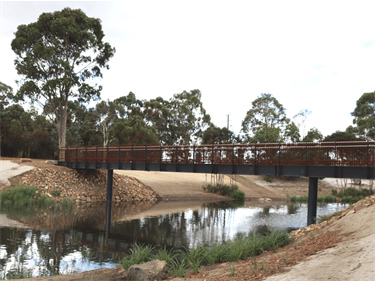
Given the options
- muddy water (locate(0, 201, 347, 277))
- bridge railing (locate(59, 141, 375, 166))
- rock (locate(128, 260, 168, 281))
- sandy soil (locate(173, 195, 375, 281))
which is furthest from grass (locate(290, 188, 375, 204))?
rock (locate(128, 260, 168, 281))

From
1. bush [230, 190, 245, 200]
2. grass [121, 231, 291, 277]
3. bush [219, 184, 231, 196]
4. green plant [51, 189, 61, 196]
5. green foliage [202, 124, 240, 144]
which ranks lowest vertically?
bush [230, 190, 245, 200]

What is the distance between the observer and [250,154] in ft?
68.4

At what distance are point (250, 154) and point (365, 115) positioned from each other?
48596 mm

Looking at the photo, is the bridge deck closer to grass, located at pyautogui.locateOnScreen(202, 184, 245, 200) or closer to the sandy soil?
the sandy soil

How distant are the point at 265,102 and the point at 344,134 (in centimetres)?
1605

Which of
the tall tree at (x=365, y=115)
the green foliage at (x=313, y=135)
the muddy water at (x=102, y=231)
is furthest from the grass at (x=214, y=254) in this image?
the green foliage at (x=313, y=135)

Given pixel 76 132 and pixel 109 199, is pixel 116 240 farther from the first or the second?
pixel 76 132

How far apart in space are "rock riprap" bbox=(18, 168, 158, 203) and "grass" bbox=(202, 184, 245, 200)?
25.6 feet

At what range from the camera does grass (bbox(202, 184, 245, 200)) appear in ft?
132

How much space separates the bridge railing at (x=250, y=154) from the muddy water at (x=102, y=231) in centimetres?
416

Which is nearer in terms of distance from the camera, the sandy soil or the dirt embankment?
the sandy soil

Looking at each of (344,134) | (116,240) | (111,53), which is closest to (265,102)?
(344,134)

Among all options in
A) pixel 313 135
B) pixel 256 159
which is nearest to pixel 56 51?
pixel 256 159

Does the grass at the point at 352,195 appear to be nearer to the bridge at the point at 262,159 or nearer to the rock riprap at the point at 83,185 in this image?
the rock riprap at the point at 83,185
